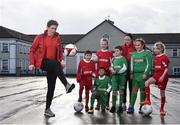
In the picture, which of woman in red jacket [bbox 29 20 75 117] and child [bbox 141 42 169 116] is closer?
woman in red jacket [bbox 29 20 75 117]

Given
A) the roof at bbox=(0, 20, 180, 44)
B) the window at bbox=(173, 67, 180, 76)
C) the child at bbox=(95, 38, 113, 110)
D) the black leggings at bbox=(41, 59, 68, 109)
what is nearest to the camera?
the black leggings at bbox=(41, 59, 68, 109)

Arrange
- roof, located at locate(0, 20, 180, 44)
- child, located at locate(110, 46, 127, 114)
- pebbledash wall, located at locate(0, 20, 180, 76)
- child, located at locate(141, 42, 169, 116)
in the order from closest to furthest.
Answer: child, located at locate(141, 42, 169, 116), child, located at locate(110, 46, 127, 114), pebbledash wall, located at locate(0, 20, 180, 76), roof, located at locate(0, 20, 180, 44)

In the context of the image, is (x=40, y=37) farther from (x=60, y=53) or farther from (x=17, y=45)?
(x=17, y=45)

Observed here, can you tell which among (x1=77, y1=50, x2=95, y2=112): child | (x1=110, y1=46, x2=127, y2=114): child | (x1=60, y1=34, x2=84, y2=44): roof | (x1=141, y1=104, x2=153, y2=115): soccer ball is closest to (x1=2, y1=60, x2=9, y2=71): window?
(x1=60, y1=34, x2=84, y2=44): roof

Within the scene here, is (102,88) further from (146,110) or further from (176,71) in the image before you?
(176,71)

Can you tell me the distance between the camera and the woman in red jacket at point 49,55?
9.45 meters

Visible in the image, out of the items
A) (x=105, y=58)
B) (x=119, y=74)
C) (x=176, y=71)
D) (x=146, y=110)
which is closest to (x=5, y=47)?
(x=176, y=71)

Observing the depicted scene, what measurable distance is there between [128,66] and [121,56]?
0.41m

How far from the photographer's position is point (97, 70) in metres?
10.9

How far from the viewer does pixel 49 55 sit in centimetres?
953

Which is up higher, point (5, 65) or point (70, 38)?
point (70, 38)

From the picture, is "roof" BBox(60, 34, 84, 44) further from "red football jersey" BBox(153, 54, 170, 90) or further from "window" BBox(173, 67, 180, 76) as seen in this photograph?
"red football jersey" BBox(153, 54, 170, 90)

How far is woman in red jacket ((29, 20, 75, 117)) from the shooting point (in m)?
9.45

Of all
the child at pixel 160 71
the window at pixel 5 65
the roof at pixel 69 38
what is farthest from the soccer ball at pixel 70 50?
the roof at pixel 69 38
